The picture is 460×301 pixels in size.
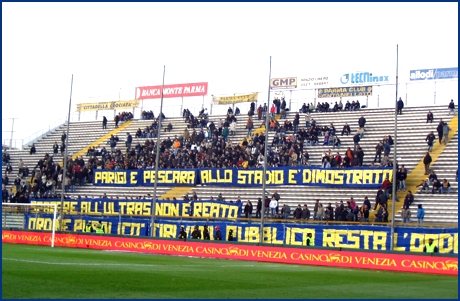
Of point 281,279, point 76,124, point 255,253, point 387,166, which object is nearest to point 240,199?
point 387,166

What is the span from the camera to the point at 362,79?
185 ft

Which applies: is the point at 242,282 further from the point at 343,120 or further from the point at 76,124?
the point at 76,124

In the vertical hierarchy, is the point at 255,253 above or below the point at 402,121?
below

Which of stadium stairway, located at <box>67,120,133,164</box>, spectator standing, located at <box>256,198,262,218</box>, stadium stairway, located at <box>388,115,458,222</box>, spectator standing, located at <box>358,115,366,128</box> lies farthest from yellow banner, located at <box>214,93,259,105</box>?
spectator standing, located at <box>256,198,262,218</box>

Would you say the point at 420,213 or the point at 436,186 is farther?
the point at 436,186

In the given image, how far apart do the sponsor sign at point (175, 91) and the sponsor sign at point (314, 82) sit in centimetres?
996

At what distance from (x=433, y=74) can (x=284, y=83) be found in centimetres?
1224

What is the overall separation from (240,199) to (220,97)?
19678 mm

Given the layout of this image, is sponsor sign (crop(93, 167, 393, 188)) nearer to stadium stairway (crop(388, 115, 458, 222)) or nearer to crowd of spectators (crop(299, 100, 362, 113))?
stadium stairway (crop(388, 115, 458, 222))

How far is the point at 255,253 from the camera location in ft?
106

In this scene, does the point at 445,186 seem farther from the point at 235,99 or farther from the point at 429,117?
the point at 235,99

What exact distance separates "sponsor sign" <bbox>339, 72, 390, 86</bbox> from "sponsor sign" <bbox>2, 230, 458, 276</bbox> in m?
25.8

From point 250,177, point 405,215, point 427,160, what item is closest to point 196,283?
point 405,215

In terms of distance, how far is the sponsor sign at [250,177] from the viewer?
4181cm
